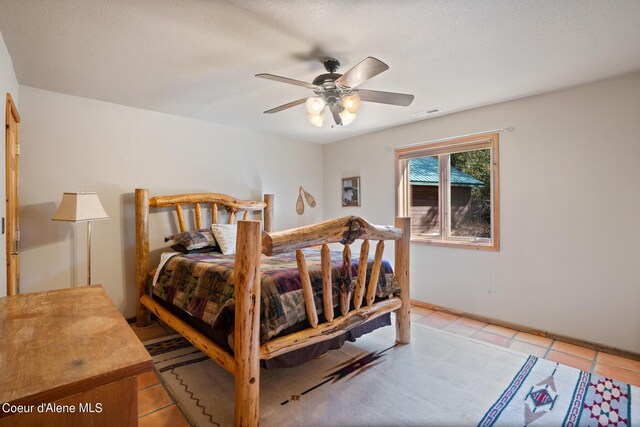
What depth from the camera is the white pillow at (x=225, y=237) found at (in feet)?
11.0

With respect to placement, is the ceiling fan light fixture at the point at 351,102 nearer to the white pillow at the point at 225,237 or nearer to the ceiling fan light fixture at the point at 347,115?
the ceiling fan light fixture at the point at 347,115

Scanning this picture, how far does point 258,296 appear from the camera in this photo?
1751mm

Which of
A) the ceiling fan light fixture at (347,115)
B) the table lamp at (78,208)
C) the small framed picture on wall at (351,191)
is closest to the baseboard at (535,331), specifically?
the small framed picture on wall at (351,191)

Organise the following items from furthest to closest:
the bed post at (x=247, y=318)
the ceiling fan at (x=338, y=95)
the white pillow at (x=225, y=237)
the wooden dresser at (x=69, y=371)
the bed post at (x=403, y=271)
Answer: the white pillow at (x=225, y=237)
the bed post at (x=403, y=271)
the ceiling fan at (x=338, y=95)
the bed post at (x=247, y=318)
the wooden dresser at (x=69, y=371)

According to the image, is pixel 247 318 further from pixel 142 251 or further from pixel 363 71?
pixel 142 251

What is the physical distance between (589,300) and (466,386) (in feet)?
5.10

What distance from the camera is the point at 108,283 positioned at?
10.6ft

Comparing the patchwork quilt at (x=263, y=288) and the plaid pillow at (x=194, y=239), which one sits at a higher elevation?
the plaid pillow at (x=194, y=239)

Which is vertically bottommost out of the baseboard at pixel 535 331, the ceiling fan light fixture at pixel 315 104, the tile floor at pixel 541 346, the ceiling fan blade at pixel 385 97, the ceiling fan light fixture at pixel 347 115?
the tile floor at pixel 541 346

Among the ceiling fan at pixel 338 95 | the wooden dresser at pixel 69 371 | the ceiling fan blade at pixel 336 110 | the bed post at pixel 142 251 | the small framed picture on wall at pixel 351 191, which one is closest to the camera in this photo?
the wooden dresser at pixel 69 371

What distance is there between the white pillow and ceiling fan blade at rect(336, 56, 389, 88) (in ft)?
6.36

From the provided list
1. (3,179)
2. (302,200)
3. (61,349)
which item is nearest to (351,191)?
(302,200)

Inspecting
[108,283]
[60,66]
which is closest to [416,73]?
[60,66]

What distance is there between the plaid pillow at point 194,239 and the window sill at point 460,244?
2465 mm
